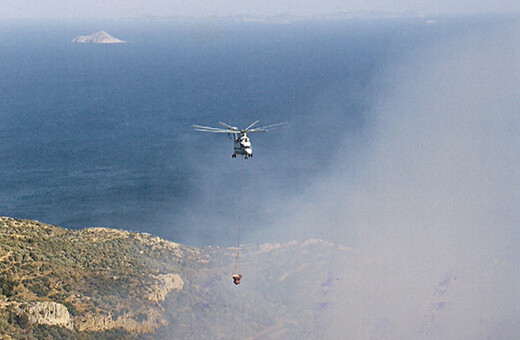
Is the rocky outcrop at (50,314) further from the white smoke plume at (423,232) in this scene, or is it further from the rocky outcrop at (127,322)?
the white smoke plume at (423,232)

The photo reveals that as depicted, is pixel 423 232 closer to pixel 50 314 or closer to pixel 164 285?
pixel 164 285

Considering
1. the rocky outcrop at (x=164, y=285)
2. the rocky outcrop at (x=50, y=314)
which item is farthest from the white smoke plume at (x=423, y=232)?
the rocky outcrop at (x=50, y=314)

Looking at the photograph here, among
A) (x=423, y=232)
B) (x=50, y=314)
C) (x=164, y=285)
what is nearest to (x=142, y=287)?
(x=164, y=285)

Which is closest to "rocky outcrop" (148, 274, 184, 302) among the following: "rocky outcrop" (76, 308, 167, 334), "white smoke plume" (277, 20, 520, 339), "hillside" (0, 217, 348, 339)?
"hillside" (0, 217, 348, 339)

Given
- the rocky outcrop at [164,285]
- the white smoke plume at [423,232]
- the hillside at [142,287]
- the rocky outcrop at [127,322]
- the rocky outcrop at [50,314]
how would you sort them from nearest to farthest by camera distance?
the rocky outcrop at [50,314] → the hillside at [142,287] → the rocky outcrop at [127,322] → the rocky outcrop at [164,285] → the white smoke plume at [423,232]

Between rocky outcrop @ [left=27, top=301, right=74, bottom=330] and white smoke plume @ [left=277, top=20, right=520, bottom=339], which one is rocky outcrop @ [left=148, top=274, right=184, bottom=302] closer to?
rocky outcrop @ [left=27, top=301, right=74, bottom=330]

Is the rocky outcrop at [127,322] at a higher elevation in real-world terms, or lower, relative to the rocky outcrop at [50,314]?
lower
